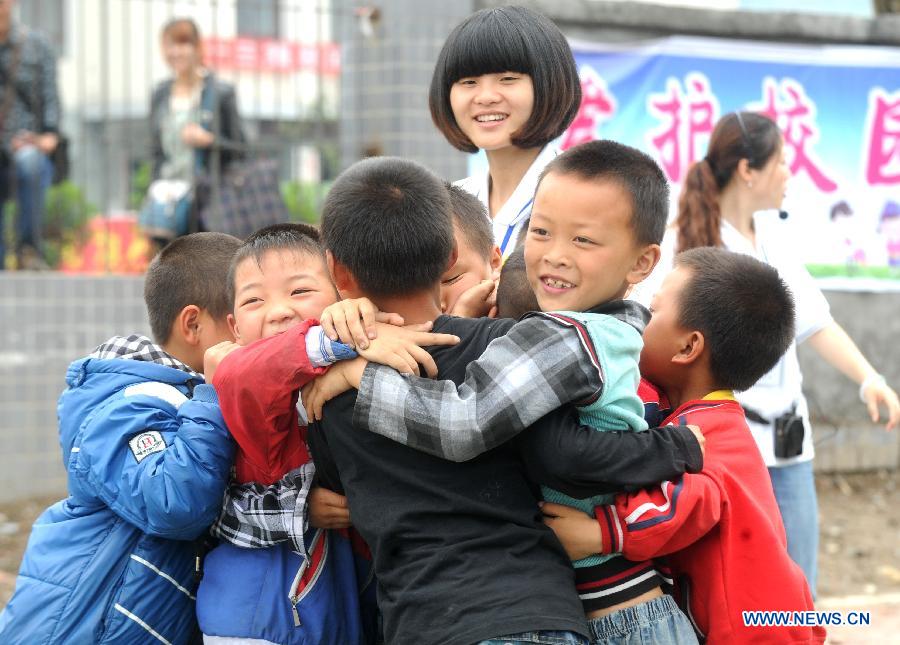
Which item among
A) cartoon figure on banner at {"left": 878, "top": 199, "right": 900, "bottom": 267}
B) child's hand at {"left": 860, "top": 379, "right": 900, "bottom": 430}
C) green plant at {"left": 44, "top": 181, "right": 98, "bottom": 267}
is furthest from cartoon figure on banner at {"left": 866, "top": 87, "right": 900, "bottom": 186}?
green plant at {"left": 44, "top": 181, "right": 98, "bottom": 267}

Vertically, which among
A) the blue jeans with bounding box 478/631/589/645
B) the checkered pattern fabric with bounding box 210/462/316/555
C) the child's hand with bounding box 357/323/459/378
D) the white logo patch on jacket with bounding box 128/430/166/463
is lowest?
the blue jeans with bounding box 478/631/589/645

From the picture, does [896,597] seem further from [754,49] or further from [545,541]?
[545,541]

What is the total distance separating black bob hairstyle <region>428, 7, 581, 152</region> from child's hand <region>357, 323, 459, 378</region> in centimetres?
97

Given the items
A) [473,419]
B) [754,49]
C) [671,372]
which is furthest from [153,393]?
[754,49]

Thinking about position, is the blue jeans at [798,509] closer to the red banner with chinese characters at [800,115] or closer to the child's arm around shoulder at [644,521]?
the child's arm around shoulder at [644,521]

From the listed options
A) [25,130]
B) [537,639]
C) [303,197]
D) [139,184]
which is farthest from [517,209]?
[25,130]

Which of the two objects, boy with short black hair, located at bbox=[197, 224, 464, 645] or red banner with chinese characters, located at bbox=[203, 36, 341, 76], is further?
red banner with chinese characters, located at bbox=[203, 36, 341, 76]

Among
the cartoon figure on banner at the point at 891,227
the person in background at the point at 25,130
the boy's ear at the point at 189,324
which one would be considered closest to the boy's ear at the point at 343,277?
the boy's ear at the point at 189,324

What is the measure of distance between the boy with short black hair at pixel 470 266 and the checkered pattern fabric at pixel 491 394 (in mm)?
381

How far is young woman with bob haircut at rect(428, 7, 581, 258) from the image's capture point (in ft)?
8.36

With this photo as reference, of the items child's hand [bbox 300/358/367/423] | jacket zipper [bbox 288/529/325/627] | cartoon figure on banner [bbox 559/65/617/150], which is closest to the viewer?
child's hand [bbox 300/358/367/423]

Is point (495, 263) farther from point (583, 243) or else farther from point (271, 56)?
point (271, 56)

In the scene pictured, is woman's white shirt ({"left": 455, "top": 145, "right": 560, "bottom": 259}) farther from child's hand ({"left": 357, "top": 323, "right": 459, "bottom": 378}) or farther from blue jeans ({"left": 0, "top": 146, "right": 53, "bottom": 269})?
blue jeans ({"left": 0, "top": 146, "right": 53, "bottom": 269})

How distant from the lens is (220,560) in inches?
81.2
